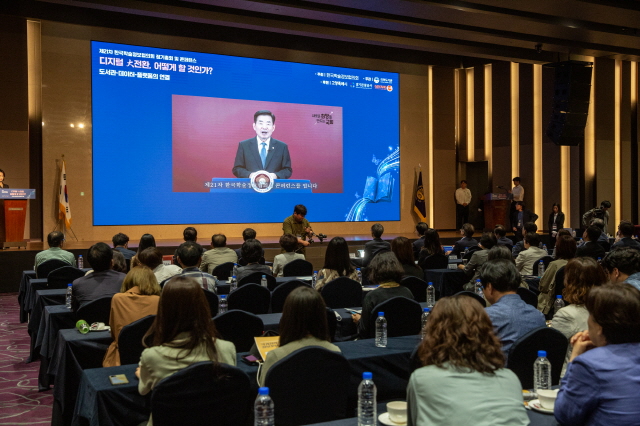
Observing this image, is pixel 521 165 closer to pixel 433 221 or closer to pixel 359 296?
pixel 433 221

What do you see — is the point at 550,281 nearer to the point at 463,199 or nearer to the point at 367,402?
the point at 367,402

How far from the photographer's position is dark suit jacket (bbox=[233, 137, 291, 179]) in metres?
12.1

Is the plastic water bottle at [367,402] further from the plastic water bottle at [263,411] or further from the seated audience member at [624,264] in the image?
the seated audience member at [624,264]

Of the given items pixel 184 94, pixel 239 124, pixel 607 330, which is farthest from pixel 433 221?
pixel 607 330

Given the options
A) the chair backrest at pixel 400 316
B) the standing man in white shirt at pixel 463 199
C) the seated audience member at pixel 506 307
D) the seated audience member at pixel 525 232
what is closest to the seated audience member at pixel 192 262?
the chair backrest at pixel 400 316

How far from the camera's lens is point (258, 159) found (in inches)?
481

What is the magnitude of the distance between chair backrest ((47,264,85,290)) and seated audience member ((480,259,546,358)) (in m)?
4.42

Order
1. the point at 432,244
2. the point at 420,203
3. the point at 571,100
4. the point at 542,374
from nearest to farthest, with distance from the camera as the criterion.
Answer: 1. the point at 542,374
2. the point at 432,244
3. the point at 571,100
4. the point at 420,203

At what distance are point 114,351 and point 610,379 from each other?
9.17 ft

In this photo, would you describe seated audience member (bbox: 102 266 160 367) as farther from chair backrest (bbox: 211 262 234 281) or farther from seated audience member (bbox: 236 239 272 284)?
chair backrest (bbox: 211 262 234 281)

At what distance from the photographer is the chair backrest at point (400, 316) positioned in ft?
12.7

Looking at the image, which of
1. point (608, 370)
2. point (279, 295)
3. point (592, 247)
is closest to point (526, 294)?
point (279, 295)

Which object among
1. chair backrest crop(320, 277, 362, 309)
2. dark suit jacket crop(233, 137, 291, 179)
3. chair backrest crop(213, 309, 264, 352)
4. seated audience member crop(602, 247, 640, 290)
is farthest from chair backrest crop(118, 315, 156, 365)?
dark suit jacket crop(233, 137, 291, 179)

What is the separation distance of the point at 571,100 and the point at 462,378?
1120 cm
